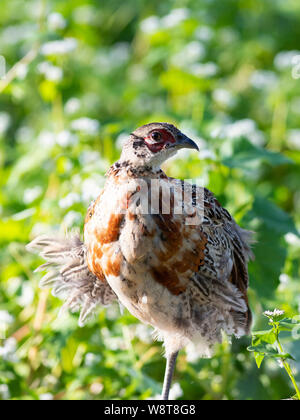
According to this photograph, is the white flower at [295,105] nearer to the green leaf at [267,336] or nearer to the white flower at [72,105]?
the white flower at [72,105]

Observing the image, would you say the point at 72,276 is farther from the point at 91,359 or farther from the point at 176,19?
the point at 176,19

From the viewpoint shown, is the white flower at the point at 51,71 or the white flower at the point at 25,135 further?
the white flower at the point at 25,135

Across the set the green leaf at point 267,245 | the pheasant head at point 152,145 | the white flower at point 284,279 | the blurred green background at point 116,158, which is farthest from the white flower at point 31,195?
the pheasant head at point 152,145

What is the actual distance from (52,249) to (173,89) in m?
2.71

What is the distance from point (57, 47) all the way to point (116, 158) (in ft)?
2.41

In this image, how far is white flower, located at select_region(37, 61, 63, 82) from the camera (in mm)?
3953

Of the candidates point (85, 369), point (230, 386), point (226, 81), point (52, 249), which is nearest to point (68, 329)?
point (85, 369)

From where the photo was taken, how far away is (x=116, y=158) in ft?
12.7

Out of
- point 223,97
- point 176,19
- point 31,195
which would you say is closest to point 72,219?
point 31,195

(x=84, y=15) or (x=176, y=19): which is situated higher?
(x=84, y=15)

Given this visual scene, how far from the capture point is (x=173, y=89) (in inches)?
203

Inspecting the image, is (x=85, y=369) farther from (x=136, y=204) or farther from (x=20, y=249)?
(x=136, y=204)

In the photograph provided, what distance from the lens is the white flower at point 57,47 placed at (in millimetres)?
3875

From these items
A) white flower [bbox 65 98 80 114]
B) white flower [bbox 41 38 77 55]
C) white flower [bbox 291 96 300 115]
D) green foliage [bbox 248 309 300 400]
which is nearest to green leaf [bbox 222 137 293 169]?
green foliage [bbox 248 309 300 400]
